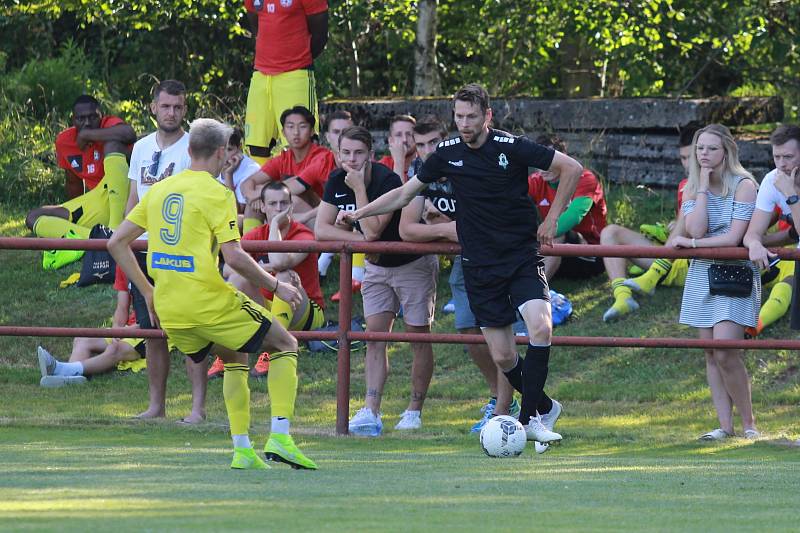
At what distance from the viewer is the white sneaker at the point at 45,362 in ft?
38.6

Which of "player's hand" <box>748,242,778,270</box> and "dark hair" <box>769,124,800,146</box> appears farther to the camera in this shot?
"dark hair" <box>769,124,800,146</box>

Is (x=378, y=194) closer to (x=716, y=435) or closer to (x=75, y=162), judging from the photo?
(x=716, y=435)

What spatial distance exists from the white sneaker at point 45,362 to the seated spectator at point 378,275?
3.07 meters

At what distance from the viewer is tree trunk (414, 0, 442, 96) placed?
18156mm

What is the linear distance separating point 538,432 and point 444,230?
1492mm

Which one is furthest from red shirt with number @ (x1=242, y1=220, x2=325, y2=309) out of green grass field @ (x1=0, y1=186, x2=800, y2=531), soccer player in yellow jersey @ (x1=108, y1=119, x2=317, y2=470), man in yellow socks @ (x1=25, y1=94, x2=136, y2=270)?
soccer player in yellow jersey @ (x1=108, y1=119, x2=317, y2=470)

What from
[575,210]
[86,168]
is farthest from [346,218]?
[86,168]

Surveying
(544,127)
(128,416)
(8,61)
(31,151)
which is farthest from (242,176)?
(8,61)

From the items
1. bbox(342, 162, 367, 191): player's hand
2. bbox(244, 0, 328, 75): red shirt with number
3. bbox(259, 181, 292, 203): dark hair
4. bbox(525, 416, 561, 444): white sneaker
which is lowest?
bbox(525, 416, 561, 444): white sneaker

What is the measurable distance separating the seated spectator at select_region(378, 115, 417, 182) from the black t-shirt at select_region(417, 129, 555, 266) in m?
2.12

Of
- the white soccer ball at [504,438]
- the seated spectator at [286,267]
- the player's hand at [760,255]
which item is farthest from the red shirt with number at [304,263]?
the player's hand at [760,255]

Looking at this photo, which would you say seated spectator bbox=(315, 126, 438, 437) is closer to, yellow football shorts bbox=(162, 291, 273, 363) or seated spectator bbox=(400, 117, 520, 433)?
seated spectator bbox=(400, 117, 520, 433)

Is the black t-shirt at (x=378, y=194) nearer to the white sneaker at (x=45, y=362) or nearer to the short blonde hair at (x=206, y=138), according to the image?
the short blonde hair at (x=206, y=138)

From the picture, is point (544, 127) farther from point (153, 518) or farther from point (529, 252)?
point (153, 518)
